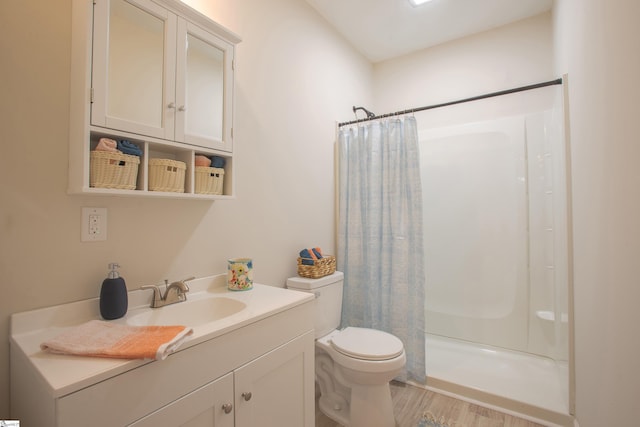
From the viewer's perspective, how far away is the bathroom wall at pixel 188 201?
94 cm

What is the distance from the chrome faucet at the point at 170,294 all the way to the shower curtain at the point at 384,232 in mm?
1282

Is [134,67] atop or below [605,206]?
atop

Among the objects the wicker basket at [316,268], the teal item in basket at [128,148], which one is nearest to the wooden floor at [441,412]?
the wicker basket at [316,268]

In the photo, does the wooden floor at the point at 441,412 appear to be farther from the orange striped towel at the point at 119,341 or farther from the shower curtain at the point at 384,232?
the orange striped towel at the point at 119,341

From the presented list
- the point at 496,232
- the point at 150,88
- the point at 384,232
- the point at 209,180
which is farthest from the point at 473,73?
the point at 150,88

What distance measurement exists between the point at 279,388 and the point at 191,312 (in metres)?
0.47

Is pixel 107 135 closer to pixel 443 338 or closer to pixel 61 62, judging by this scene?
pixel 61 62

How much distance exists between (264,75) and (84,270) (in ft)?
4.42

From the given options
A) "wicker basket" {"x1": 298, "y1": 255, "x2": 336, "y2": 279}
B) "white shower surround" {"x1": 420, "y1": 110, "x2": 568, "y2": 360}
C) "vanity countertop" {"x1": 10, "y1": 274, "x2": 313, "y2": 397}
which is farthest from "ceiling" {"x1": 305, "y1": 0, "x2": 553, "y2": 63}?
"vanity countertop" {"x1": 10, "y1": 274, "x2": 313, "y2": 397}

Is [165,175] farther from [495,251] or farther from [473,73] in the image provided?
[473,73]

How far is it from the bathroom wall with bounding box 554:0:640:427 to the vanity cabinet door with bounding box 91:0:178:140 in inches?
56.9

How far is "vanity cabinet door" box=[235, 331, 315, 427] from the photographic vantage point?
103cm

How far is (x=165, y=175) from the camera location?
115 centimetres

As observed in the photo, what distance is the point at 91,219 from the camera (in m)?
1.08
